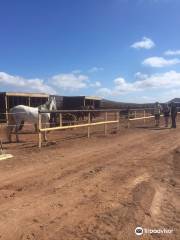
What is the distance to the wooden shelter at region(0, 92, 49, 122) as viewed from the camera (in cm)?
2326

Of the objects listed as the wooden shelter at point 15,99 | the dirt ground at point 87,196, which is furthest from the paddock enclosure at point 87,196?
the wooden shelter at point 15,99

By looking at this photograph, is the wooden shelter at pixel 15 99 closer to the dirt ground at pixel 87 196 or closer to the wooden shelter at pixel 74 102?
the wooden shelter at pixel 74 102

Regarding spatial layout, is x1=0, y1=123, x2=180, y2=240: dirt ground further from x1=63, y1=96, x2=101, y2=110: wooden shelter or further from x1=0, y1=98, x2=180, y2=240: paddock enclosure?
x1=63, y1=96, x2=101, y2=110: wooden shelter

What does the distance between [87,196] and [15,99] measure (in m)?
22.8

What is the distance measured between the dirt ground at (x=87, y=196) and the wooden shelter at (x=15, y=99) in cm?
1338

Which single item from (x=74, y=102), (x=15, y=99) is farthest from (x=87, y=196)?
(x=74, y=102)

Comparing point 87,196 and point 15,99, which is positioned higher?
point 15,99

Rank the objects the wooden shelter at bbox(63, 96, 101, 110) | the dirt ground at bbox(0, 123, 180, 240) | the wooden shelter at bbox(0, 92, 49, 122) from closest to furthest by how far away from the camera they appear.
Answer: the dirt ground at bbox(0, 123, 180, 240) → the wooden shelter at bbox(0, 92, 49, 122) → the wooden shelter at bbox(63, 96, 101, 110)

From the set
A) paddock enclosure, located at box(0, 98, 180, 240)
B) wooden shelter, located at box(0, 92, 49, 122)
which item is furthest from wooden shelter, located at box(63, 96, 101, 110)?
paddock enclosure, located at box(0, 98, 180, 240)

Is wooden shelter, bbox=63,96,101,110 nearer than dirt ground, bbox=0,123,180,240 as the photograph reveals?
No

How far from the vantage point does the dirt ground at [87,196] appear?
440 cm

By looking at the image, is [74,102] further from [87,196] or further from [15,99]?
[87,196]

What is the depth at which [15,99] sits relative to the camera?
27.5 metres

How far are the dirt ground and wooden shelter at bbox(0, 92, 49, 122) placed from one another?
1338 cm
